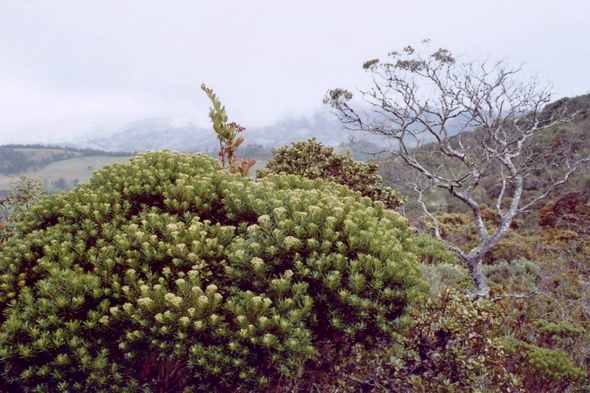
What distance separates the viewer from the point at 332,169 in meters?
7.89

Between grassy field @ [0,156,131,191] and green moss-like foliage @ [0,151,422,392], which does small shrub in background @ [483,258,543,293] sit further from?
grassy field @ [0,156,131,191]

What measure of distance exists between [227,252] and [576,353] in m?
5.26

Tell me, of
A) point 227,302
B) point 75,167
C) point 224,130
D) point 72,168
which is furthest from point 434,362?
point 72,168

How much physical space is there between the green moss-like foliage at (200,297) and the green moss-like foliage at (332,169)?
458 centimetres

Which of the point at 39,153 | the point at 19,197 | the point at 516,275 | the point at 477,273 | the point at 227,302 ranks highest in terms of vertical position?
the point at 39,153

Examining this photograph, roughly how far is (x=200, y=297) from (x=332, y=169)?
19.8 feet

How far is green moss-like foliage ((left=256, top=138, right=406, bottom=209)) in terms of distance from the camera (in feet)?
25.0

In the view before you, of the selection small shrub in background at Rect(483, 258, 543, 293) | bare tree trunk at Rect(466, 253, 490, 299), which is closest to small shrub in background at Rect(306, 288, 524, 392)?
bare tree trunk at Rect(466, 253, 490, 299)

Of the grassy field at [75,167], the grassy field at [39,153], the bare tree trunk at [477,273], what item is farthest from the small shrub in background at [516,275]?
Result: the grassy field at [39,153]

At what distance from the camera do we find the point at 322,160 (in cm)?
793

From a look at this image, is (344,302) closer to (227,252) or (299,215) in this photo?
(299,215)

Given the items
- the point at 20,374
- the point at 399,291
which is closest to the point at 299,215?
the point at 399,291

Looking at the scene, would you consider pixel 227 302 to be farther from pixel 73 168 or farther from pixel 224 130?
pixel 73 168

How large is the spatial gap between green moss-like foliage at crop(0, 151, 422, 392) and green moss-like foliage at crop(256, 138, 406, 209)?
4.58 metres
